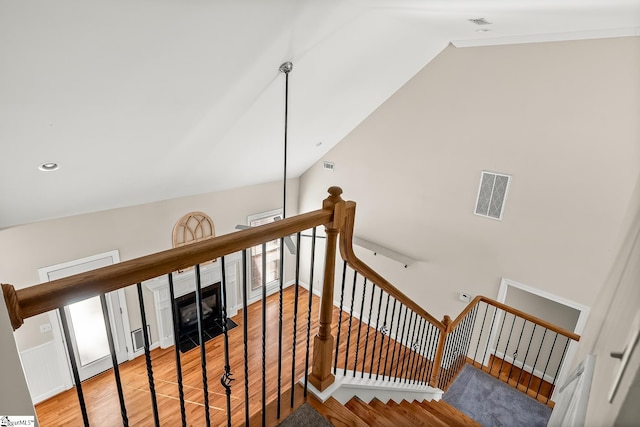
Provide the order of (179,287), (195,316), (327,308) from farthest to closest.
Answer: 1. (195,316)
2. (179,287)
3. (327,308)

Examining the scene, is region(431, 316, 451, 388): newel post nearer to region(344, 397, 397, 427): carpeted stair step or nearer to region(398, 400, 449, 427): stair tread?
region(398, 400, 449, 427): stair tread

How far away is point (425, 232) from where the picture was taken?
19.1 feet

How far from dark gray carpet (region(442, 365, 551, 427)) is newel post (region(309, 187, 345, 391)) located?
270cm

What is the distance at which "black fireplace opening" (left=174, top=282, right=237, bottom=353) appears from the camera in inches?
249

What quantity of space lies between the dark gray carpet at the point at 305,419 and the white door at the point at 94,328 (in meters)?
4.63

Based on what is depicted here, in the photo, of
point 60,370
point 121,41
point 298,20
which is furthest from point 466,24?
point 60,370

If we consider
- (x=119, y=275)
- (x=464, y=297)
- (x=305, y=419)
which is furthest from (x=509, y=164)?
(x=119, y=275)

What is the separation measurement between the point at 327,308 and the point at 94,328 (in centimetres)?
536

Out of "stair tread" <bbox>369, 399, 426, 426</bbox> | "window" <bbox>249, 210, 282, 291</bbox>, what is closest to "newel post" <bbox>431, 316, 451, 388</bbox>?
"stair tread" <bbox>369, 399, 426, 426</bbox>

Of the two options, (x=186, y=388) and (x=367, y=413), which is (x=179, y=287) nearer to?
(x=186, y=388)

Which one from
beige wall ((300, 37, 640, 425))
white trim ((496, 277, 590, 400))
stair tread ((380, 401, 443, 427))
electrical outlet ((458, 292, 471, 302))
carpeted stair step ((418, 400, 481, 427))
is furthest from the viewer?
electrical outlet ((458, 292, 471, 302))

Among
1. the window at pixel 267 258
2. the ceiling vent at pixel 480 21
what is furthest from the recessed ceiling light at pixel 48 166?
the ceiling vent at pixel 480 21

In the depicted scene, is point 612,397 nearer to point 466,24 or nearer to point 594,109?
point 466,24

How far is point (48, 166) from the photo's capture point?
→ 349 cm
